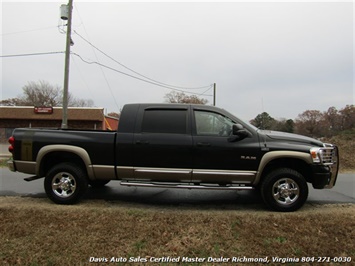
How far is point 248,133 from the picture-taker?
5105 millimetres

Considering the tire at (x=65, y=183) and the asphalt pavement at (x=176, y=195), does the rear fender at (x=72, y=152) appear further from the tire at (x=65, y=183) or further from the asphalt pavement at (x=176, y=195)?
the asphalt pavement at (x=176, y=195)

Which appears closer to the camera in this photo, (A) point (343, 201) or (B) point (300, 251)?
(B) point (300, 251)

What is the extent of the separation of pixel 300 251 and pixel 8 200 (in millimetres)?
5513

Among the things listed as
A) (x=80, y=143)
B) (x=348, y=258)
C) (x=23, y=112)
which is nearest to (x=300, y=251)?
(x=348, y=258)

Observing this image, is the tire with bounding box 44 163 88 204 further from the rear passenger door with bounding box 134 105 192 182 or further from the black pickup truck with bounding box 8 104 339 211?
the rear passenger door with bounding box 134 105 192 182

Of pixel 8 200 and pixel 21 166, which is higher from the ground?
pixel 21 166

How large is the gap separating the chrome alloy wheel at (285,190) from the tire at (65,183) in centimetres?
356

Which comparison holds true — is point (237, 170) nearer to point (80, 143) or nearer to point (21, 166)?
point (80, 143)

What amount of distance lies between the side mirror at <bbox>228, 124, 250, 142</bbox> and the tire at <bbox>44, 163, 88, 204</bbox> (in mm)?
2920

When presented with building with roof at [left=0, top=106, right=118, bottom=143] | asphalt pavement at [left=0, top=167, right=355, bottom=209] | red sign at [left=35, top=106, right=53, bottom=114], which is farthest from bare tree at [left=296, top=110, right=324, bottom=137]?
asphalt pavement at [left=0, top=167, right=355, bottom=209]

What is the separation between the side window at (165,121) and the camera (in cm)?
528

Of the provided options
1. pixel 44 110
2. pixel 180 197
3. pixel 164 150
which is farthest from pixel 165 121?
pixel 44 110

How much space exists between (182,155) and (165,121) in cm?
75

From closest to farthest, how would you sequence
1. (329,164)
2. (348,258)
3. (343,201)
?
→ 1. (348,258)
2. (329,164)
3. (343,201)
